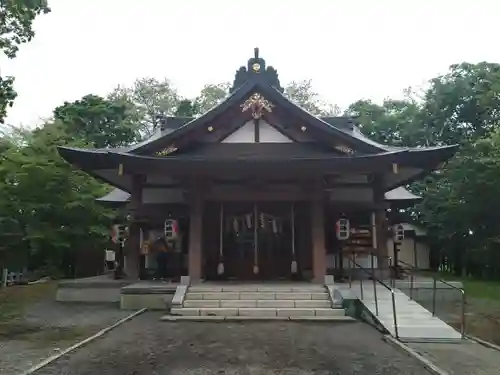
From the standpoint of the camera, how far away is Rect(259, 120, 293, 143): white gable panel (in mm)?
14055

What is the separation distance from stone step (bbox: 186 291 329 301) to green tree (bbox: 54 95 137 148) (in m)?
20.6

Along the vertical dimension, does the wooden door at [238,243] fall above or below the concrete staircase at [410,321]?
above

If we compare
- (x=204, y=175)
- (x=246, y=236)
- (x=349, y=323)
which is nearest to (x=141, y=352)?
(x=349, y=323)

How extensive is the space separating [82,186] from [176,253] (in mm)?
6842

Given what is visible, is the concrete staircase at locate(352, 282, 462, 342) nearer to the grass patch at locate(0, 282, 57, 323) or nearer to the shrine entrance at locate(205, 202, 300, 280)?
the shrine entrance at locate(205, 202, 300, 280)

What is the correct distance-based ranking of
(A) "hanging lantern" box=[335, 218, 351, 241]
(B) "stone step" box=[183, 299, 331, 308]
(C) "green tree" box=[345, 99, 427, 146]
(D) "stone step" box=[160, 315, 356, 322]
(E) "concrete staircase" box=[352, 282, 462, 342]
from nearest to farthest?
(E) "concrete staircase" box=[352, 282, 462, 342] → (D) "stone step" box=[160, 315, 356, 322] → (B) "stone step" box=[183, 299, 331, 308] → (A) "hanging lantern" box=[335, 218, 351, 241] → (C) "green tree" box=[345, 99, 427, 146]

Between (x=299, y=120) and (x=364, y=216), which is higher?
(x=299, y=120)

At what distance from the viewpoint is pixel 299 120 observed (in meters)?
13.8

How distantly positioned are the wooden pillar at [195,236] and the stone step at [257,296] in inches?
46.8

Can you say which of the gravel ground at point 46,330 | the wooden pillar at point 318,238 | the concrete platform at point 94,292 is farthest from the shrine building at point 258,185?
the gravel ground at point 46,330

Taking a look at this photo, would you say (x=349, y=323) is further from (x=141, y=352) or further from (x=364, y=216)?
(x=364, y=216)

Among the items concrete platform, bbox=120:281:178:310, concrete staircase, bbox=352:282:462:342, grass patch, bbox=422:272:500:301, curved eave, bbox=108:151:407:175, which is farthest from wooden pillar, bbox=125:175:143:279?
grass patch, bbox=422:272:500:301

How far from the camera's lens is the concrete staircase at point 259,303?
1036cm

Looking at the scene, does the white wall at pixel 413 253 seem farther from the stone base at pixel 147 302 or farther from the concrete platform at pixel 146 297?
the stone base at pixel 147 302
